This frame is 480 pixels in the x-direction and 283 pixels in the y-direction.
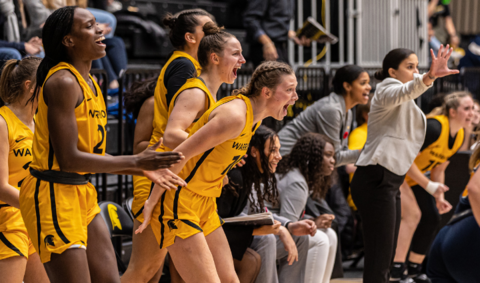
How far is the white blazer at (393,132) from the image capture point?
149 inches

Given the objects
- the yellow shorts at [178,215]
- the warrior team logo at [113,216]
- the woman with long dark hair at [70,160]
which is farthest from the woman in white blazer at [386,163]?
the woman with long dark hair at [70,160]

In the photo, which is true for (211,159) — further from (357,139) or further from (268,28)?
(268,28)

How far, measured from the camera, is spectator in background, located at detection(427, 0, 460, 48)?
10117 millimetres

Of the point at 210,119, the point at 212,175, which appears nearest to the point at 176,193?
the point at 212,175

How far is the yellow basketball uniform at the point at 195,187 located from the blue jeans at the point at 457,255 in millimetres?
1466

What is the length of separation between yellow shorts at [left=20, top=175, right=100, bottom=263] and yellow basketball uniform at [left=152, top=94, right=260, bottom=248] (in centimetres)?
44

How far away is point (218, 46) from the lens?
9.73 ft

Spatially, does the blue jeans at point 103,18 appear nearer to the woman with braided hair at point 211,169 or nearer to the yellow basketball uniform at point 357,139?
the yellow basketball uniform at point 357,139

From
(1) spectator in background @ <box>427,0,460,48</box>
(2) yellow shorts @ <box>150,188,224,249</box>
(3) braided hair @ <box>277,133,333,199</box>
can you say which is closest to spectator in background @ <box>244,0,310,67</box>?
(3) braided hair @ <box>277,133,333,199</box>

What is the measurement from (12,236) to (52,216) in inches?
28.4

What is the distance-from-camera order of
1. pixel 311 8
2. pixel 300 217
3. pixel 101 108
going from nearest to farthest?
pixel 101 108 < pixel 300 217 < pixel 311 8

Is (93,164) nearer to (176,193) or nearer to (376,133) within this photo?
(176,193)

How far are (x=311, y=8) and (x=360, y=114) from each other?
254 centimetres

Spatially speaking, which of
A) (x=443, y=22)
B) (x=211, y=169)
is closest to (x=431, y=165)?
(x=211, y=169)
